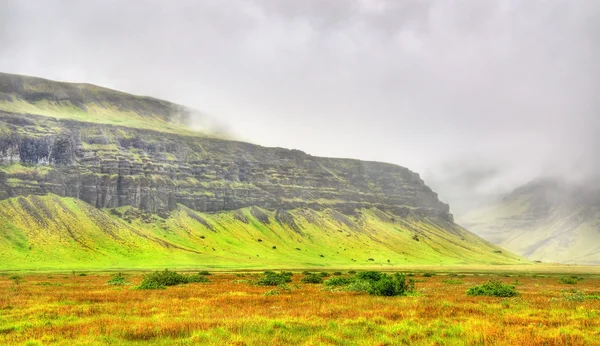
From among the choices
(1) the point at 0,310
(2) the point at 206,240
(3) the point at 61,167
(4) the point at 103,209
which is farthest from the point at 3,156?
(1) the point at 0,310

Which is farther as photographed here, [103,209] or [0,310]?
[103,209]

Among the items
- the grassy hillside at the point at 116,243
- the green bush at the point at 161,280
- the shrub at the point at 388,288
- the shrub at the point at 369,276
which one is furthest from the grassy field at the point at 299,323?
the grassy hillside at the point at 116,243

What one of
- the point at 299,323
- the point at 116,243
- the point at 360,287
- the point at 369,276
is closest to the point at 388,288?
the point at 360,287

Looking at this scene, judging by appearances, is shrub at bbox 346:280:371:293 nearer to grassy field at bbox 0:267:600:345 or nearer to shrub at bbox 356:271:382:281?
shrub at bbox 356:271:382:281

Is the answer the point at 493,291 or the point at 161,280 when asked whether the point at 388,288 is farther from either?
the point at 161,280

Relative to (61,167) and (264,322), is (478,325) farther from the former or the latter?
(61,167)

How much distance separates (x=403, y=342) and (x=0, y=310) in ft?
65.0

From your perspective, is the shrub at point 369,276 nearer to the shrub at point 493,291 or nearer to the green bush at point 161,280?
the shrub at point 493,291

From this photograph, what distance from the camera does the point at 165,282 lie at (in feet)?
126

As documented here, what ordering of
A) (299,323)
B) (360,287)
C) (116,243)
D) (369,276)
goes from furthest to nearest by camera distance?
1. (116,243)
2. (369,276)
3. (360,287)
4. (299,323)

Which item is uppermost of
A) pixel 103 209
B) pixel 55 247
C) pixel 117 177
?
pixel 117 177

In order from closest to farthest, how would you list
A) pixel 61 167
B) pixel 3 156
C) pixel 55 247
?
pixel 55 247, pixel 3 156, pixel 61 167

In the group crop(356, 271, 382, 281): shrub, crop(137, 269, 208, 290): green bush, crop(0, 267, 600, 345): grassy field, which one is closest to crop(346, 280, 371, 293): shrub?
crop(356, 271, 382, 281): shrub

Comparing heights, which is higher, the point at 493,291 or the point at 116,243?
the point at 493,291
